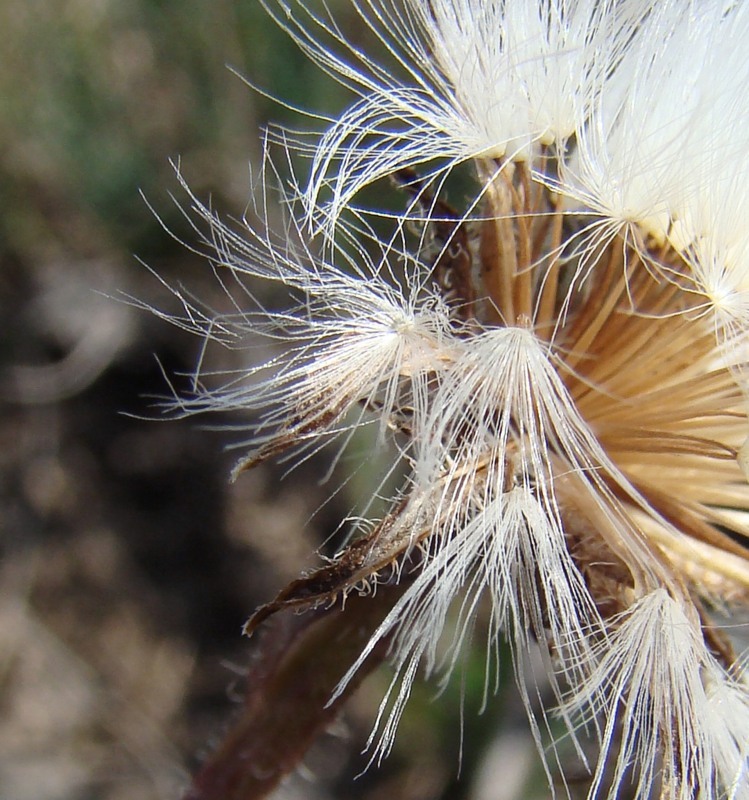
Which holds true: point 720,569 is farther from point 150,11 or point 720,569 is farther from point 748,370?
point 150,11

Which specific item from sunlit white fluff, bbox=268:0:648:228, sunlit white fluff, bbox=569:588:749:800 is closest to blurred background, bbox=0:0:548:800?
sunlit white fluff, bbox=268:0:648:228

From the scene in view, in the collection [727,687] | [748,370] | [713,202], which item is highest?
[713,202]

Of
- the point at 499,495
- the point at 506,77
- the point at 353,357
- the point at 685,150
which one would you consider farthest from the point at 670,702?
the point at 506,77

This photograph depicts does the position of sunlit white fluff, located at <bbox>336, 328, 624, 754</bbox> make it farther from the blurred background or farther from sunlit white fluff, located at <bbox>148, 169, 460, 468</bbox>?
the blurred background

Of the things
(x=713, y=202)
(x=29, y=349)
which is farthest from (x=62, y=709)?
(x=713, y=202)

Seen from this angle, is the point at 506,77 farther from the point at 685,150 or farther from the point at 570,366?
the point at 570,366
